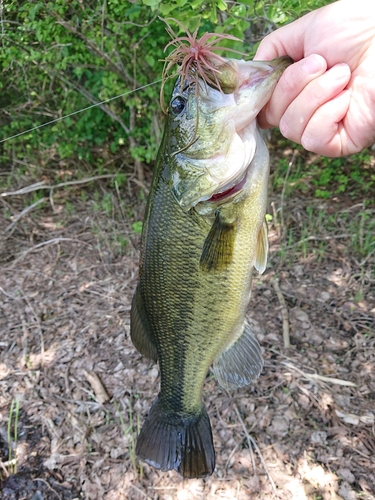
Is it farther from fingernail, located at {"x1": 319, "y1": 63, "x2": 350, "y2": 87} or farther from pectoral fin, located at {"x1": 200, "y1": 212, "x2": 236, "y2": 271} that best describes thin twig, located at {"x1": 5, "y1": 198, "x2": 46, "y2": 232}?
fingernail, located at {"x1": 319, "y1": 63, "x2": 350, "y2": 87}

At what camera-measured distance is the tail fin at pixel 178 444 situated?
184 centimetres

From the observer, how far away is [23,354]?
3385 mm

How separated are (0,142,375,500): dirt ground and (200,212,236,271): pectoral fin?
1.63 meters

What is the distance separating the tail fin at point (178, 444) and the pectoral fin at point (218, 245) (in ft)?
2.93

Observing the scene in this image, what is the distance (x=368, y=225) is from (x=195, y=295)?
3173mm

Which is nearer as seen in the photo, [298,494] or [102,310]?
[298,494]

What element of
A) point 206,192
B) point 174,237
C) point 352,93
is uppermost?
point 352,93

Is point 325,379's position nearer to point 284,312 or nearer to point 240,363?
point 284,312

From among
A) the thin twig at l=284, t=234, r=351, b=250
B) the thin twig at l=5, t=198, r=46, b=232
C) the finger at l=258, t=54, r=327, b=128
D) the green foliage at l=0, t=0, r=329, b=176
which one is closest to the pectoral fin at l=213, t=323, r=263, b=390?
the finger at l=258, t=54, r=327, b=128

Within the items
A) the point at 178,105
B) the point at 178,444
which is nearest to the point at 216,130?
the point at 178,105

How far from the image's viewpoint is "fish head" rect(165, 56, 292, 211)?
3.94 feet

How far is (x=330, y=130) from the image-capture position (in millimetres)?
1308

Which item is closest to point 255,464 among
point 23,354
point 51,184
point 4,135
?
point 23,354

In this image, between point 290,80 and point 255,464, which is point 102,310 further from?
point 290,80
